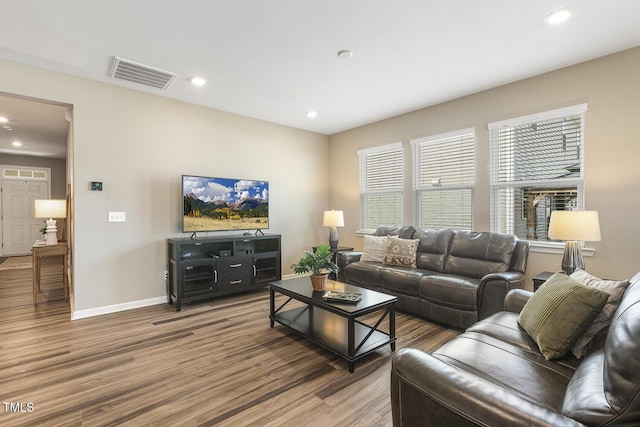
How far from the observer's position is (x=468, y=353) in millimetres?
1578

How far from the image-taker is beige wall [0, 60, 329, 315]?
134 inches

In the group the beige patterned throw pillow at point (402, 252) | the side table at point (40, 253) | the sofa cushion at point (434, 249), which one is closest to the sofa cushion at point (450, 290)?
the sofa cushion at point (434, 249)

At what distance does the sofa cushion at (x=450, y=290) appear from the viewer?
2.90m

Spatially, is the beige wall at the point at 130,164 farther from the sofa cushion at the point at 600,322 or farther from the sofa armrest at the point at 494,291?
the sofa cushion at the point at 600,322

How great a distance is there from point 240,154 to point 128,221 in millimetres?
1804

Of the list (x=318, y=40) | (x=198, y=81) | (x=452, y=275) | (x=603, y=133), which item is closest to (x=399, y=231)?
A: (x=452, y=275)

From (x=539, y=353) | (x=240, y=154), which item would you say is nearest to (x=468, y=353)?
(x=539, y=353)

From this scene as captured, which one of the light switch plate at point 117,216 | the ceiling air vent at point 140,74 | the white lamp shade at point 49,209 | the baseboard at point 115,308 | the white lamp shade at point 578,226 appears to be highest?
the ceiling air vent at point 140,74

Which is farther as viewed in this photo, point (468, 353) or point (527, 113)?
point (527, 113)

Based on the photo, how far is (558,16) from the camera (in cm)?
233

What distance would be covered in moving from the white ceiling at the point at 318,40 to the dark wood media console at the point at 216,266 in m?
2.01

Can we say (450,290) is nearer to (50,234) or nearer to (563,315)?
(563,315)

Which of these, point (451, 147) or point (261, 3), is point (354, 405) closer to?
point (261, 3)

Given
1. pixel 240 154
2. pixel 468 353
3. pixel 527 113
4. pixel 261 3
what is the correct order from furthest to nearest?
1. pixel 240 154
2. pixel 527 113
3. pixel 261 3
4. pixel 468 353
